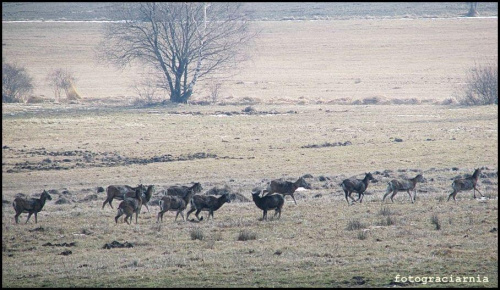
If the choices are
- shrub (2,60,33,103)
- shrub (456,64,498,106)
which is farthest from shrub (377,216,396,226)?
shrub (2,60,33,103)

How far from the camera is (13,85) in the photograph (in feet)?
195

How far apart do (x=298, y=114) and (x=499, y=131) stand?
567 inches

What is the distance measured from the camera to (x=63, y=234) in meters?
17.7

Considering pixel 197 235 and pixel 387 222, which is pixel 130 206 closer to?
pixel 197 235

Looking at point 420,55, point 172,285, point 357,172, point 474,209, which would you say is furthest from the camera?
point 420,55

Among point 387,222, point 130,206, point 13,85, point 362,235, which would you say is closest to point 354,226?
point 387,222

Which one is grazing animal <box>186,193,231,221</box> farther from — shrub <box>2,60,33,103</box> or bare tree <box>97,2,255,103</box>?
shrub <box>2,60,33,103</box>

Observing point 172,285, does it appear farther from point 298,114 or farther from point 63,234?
point 298,114

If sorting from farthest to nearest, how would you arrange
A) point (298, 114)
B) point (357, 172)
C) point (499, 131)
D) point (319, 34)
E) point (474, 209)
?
point (319, 34) → point (298, 114) → point (499, 131) → point (357, 172) → point (474, 209)

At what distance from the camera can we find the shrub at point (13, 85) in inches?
2303

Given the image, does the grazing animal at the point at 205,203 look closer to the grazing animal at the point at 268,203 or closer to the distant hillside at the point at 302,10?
the grazing animal at the point at 268,203

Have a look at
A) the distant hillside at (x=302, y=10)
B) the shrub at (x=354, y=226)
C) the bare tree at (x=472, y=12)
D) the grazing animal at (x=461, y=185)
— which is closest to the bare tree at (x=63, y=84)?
the grazing animal at (x=461, y=185)

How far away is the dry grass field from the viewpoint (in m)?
13.8

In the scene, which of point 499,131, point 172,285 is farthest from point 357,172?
point 172,285
